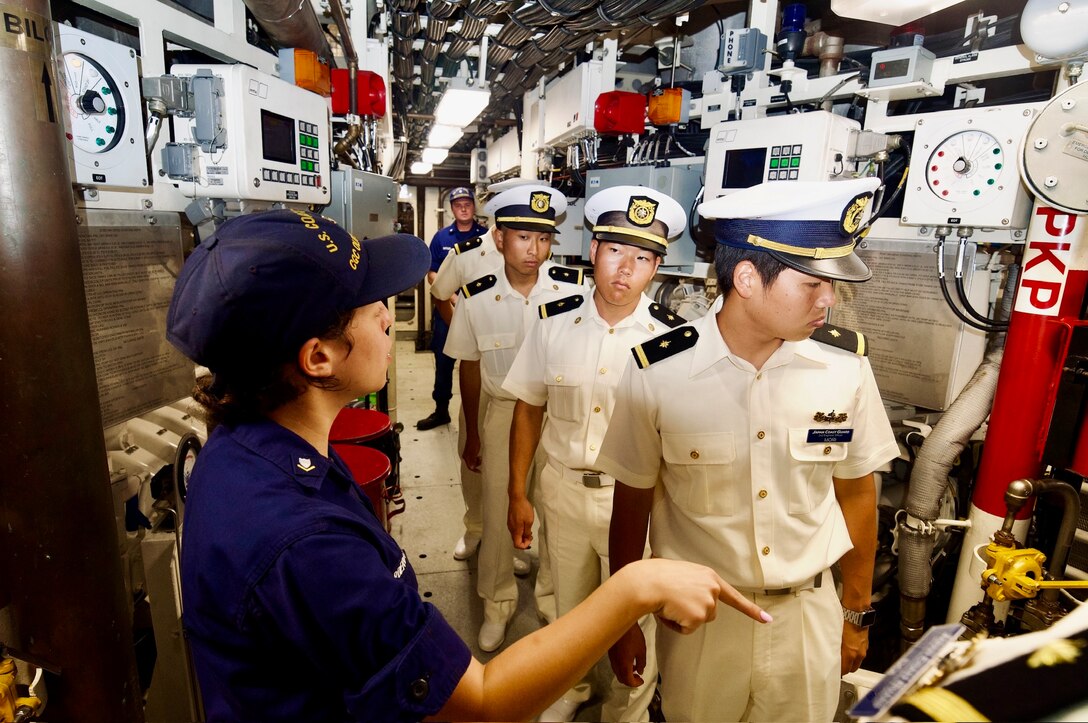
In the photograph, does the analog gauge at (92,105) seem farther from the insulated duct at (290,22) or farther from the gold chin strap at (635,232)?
the gold chin strap at (635,232)

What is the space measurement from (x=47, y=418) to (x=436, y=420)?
431 cm

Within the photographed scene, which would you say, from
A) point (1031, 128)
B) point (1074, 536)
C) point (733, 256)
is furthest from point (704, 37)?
point (1074, 536)

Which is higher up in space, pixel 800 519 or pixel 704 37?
pixel 704 37

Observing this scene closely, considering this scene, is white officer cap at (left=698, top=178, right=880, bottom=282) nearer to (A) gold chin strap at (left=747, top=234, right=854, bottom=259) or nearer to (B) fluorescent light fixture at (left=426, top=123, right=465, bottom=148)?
(A) gold chin strap at (left=747, top=234, right=854, bottom=259)

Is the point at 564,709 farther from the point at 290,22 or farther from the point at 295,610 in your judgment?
the point at 290,22

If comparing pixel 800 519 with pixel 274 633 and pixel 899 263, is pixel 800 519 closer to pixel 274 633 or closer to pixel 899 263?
pixel 274 633

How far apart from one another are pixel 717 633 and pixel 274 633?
3.66 feet

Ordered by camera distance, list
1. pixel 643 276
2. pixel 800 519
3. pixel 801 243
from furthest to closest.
Answer: pixel 643 276
pixel 800 519
pixel 801 243

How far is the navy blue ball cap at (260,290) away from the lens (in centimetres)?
78

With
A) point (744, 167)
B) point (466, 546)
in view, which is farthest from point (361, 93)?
point (466, 546)

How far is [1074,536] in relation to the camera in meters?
2.00

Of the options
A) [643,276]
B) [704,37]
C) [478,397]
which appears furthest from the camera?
[704,37]

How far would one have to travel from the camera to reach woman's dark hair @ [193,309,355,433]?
2.87 feet

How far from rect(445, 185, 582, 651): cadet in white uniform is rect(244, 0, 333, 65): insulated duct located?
1.16 metres
